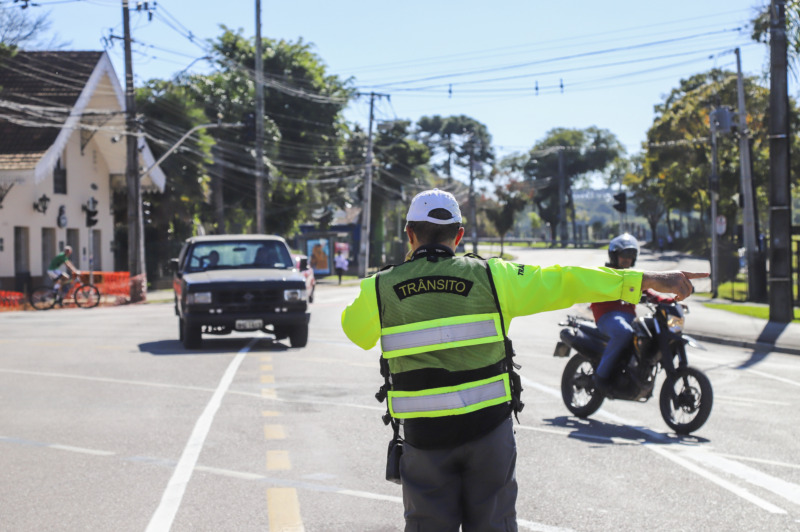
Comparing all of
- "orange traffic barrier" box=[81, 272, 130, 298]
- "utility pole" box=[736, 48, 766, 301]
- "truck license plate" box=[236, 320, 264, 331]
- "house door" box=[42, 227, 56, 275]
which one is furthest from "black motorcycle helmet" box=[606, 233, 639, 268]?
"house door" box=[42, 227, 56, 275]

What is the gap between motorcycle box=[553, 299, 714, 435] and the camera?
28.6 feet

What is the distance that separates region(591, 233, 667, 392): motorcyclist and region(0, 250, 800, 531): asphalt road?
1.72 feet

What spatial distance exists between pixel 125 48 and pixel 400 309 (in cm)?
3107

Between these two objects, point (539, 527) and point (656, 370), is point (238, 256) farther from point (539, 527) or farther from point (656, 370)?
point (539, 527)

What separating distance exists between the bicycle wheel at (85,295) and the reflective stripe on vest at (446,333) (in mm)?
28576

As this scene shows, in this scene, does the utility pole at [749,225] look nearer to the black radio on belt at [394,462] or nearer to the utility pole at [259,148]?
the utility pole at [259,148]

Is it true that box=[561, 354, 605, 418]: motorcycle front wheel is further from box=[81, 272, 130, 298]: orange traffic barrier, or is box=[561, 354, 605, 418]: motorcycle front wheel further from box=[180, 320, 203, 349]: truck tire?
box=[81, 272, 130, 298]: orange traffic barrier

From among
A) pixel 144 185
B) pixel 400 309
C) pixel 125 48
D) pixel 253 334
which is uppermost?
pixel 125 48

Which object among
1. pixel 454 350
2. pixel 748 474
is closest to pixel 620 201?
pixel 748 474

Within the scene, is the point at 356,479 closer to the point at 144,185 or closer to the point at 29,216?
the point at 29,216

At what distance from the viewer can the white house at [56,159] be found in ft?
110

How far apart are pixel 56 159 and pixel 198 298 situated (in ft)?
67.7

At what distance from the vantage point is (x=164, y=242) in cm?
4562

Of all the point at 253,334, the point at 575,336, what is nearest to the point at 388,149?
the point at 253,334
